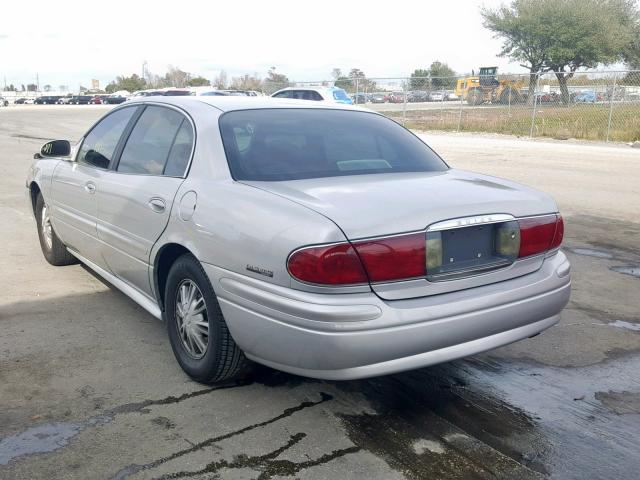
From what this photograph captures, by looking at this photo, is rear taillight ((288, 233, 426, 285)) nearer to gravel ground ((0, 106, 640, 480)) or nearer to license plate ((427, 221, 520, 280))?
license plate ((427, 221, 520, 280))

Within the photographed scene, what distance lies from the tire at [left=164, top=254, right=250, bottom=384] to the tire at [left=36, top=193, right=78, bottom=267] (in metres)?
2.52

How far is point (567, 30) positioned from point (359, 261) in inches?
1729

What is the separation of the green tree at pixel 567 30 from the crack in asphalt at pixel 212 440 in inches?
1691

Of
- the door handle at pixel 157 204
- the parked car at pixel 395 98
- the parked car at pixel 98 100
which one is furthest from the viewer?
the parked car at pixel 98 100

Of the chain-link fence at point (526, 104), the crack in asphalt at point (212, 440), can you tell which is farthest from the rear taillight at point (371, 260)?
the chain-link fence at point (526, 104)

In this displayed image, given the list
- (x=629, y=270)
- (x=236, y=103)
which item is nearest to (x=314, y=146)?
(x=236, y=103)

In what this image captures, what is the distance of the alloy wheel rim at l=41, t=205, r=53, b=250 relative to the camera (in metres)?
5.99

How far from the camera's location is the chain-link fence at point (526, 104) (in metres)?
22.9

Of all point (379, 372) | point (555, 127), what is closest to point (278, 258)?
point (379, 372)

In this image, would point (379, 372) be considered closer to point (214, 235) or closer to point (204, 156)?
point (214, 235)

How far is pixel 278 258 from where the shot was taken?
9.67ft

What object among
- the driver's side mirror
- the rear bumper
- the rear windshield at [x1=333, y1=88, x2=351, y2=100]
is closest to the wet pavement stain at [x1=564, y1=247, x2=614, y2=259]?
the rear bumper

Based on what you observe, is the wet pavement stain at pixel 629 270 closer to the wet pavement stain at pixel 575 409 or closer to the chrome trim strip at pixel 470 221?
the wet pavement stain at pixel 575 409

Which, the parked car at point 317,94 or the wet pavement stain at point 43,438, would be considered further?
the parked car at point 317,94
